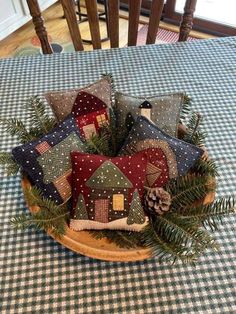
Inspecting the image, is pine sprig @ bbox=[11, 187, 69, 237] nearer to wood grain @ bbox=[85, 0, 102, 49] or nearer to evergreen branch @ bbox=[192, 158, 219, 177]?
evergreen branch @ bbox=[192, 158, 219, 177]

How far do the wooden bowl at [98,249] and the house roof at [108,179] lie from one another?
9 cm

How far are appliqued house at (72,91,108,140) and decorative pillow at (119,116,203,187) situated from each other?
0.33 ft

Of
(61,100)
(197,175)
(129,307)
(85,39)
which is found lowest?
(85,39)

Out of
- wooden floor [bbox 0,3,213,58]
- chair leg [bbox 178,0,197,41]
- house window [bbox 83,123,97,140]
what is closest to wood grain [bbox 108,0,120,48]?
chair leg [bbox 178,0,197,41]

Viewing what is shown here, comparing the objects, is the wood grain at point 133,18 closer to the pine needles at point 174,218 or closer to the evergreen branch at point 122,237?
the pine needles at point 174,218

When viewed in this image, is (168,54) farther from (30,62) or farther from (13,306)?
(13,306)

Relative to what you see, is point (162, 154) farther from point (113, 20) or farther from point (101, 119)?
point (113, 20)

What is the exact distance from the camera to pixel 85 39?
2.37m

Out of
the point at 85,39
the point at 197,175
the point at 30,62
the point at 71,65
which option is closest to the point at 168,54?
the point at 71,65

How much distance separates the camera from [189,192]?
61 centimetres

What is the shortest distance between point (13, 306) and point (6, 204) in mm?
215

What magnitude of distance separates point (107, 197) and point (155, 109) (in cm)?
23

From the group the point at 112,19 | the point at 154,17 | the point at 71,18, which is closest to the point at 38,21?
the point at 71,18

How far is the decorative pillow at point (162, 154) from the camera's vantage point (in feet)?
2.07
